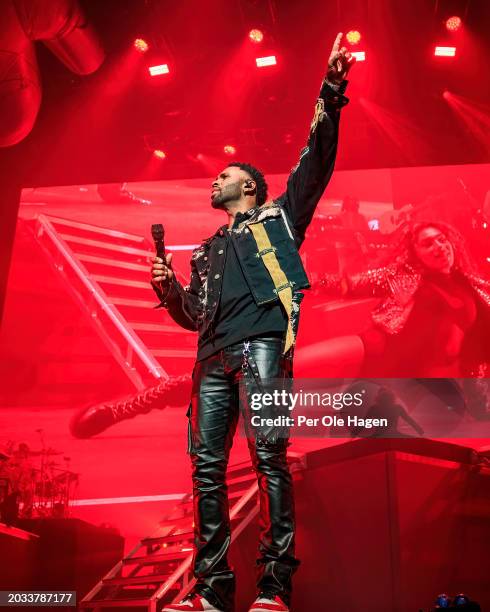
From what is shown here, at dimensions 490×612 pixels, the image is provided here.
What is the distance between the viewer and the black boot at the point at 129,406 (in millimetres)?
3834

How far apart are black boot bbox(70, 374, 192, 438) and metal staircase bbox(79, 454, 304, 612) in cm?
60

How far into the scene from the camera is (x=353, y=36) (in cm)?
461

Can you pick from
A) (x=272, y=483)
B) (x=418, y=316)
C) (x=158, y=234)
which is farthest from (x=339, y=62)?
(x=418, y=316)

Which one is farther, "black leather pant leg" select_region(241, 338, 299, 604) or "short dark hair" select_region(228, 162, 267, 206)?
"short dark hair" select_region(228, 162, 267, 206)

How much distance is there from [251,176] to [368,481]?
175cm

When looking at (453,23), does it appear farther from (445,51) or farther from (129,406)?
(129,406)

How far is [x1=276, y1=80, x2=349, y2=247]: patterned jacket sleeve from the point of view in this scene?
2.11m

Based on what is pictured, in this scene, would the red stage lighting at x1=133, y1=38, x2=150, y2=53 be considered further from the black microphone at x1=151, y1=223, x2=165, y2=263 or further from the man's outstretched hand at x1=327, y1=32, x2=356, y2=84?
the black microphone at x1=151, y1=223, x2=165, y2=263

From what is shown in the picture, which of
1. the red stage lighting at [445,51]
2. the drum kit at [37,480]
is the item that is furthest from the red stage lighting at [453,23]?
the drum kit at [37,480]

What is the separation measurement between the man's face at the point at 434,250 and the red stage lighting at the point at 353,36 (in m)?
1.55

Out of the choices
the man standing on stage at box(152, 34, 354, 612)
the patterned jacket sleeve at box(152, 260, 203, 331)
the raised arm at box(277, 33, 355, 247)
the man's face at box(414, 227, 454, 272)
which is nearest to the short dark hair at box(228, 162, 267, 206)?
the man standing on stage at box(152, 34, 354, 612)

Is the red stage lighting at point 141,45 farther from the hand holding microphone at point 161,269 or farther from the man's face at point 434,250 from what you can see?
the hand holding microphone at point 161,269

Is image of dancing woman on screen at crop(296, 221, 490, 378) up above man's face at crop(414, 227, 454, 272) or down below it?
below

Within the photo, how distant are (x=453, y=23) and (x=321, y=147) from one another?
10.2ft
